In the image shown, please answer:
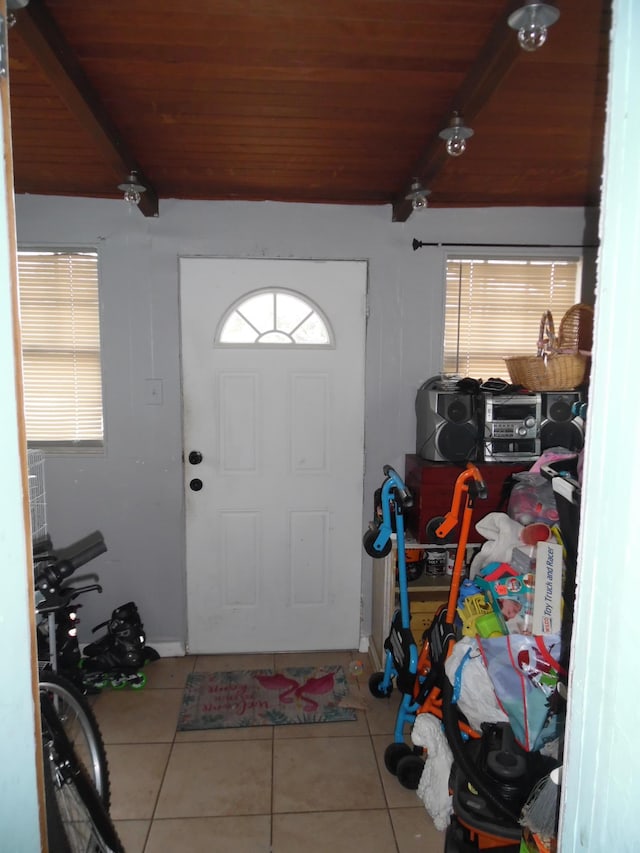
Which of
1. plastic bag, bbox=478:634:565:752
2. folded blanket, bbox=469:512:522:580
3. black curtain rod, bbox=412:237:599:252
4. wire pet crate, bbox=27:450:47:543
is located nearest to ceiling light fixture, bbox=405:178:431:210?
black curtain rod, bbox=412:237:599:252

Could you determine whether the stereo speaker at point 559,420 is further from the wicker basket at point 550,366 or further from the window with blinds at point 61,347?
the window with blinds at point 61,347

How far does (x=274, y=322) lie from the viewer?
2910 mm

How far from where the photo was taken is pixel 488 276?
9.86 ft

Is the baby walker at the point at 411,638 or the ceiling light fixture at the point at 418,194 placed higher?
the ceiling light fixture at the point at 418,194

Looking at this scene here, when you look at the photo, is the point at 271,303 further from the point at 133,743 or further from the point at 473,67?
the point at 133,743

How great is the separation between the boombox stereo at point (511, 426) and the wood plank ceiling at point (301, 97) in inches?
38.9

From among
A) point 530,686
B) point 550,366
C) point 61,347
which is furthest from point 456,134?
point 61,347

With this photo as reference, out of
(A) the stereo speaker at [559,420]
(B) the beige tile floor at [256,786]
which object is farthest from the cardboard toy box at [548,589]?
(A) the stereo speaker at [559,420]

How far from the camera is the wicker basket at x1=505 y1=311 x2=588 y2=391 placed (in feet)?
8.27

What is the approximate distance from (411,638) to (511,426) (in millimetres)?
1023

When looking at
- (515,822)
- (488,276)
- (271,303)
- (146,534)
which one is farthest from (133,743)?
(488,276)

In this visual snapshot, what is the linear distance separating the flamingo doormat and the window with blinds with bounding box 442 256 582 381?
1.73 metres

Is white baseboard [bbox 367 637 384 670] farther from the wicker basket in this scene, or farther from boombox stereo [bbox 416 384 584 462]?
the wicker basket

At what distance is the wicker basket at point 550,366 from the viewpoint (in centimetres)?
252
